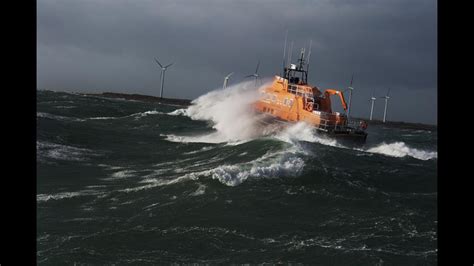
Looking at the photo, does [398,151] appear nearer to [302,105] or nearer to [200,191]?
[302,105]

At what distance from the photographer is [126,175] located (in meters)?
19.1

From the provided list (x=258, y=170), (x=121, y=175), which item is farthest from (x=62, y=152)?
(x=258, y=170)

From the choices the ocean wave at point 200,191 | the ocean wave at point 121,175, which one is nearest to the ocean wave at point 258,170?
the ocean wave at point 200,191

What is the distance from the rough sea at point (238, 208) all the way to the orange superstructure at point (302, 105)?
551 cm

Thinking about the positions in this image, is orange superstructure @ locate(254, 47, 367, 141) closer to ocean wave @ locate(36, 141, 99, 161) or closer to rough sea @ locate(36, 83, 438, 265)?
rough sea @ locate(36, 83, 438, 265)

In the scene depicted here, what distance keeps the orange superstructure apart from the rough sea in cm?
551

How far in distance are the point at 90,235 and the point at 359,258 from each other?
19.9 feet

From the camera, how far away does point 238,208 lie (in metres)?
13.1

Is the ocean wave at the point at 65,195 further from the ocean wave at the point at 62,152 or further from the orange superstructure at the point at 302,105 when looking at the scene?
the orange superstructure at the point at 302,105

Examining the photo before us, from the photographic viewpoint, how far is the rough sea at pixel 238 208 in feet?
32.5

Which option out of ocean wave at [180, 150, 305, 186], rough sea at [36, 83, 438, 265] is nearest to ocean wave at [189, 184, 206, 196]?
rough sea at [36, 83, 438, 265]

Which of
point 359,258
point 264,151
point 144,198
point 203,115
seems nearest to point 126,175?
point 144,198

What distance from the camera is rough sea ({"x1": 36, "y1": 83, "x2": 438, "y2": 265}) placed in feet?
32.5
